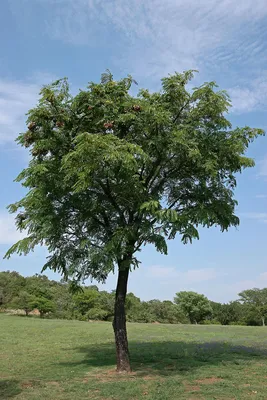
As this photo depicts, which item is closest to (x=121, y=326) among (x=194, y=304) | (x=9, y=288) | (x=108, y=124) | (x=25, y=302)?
(x=108, y=124)

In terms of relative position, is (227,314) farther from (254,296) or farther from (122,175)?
(122,175)

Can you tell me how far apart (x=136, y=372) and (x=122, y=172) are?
702 centimetres

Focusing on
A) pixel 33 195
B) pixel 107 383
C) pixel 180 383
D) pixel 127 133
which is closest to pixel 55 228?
pixel 33 195

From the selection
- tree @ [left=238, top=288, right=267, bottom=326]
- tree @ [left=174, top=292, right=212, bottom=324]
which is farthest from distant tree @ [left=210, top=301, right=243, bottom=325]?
tree @ [left=238, top=288, right=267, bottom=326]

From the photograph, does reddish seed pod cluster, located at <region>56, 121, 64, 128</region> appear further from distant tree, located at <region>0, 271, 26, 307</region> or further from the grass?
distant tree, located at <region>0, 271, 26, 307</region>

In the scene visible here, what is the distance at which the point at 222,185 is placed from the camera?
13930mm

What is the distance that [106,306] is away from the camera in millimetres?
56094

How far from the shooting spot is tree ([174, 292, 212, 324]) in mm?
69312

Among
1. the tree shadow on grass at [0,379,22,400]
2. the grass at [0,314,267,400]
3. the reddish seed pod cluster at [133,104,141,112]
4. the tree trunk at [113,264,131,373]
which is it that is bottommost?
the tree shadow on grass at [0,379,22,400]

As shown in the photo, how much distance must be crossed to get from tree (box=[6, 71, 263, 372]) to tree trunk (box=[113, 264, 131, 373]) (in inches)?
1.4

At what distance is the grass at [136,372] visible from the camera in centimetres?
990

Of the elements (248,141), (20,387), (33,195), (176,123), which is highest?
(176,123)

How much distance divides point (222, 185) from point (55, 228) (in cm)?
629

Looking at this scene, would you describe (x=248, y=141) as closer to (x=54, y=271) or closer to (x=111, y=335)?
(x=54, y=271)
